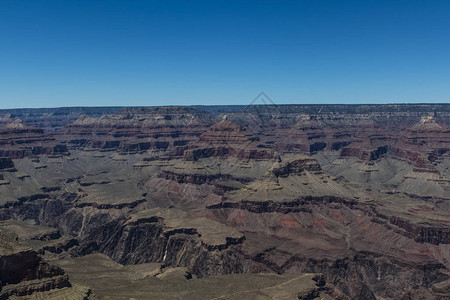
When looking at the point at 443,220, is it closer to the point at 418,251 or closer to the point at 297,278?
the point at 418,251

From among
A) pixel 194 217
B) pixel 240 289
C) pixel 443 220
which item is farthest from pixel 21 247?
pixel 443 220

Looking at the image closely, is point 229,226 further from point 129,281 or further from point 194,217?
point 129,281

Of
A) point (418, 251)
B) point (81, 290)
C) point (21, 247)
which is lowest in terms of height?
point (418, 251)

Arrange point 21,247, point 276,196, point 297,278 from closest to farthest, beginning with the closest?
1. point 21,247
2. point 297,278
3. point 276,196

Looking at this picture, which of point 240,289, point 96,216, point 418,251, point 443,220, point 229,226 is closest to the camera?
point 240,289

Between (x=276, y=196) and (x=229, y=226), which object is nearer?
(x=229, y=226)

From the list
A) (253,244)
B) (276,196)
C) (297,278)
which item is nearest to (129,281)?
(297,278)

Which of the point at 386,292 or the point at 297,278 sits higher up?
the point at 297,278

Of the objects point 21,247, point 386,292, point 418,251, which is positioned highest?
point 21,247

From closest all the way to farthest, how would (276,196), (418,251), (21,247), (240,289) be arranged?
(21,247), (240,289), (418,251), (276,196)
